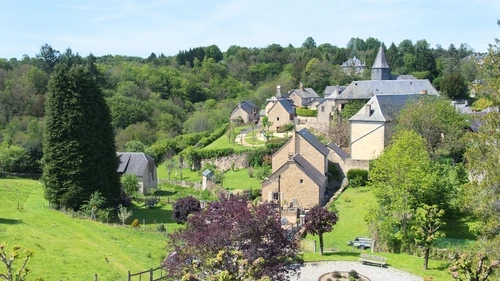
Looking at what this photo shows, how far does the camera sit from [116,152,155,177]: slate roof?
4384cm

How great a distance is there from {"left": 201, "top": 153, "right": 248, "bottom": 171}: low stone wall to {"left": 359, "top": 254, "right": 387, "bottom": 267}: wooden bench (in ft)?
95.5

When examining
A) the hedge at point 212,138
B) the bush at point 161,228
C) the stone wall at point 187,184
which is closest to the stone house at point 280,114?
the hedge at point 212,138

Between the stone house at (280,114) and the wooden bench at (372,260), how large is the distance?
3579 cm

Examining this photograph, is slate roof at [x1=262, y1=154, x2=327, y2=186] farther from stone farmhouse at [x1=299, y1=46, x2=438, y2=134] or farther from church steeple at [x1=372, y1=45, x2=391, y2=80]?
church steeple at [x1=372, y1=45, x2=391, y2=80]

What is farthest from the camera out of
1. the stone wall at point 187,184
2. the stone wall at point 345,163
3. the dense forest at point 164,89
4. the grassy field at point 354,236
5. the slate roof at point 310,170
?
the dense forest at point 164,89

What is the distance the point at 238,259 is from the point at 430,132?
28.3 m

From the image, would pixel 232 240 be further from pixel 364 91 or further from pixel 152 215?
pixel 364 91

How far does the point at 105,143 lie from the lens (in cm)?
3444

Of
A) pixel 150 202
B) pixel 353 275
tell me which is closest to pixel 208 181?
pixel 150 202

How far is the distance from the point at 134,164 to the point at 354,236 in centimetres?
2420

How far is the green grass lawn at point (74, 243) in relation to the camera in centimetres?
2041

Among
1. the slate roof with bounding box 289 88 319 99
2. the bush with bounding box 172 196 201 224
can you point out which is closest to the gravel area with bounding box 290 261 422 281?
the bush with bounding box 172 196 201 224

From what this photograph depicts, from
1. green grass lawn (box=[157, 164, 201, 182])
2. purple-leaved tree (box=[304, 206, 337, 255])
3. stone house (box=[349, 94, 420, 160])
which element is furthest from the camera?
green grass lawn (box=[157, 164, 201, 182])

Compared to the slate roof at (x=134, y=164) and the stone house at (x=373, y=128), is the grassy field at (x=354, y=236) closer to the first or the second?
the stone house at (x=373, y=128)
